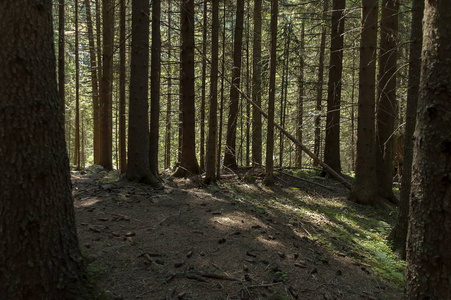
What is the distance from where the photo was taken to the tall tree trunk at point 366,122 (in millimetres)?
9422

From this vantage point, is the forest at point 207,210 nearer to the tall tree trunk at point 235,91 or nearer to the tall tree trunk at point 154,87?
the tall tree trunk at point 154,87

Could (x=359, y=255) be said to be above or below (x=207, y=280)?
below

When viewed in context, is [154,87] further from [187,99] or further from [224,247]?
[224,247]

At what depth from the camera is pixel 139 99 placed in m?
8.17

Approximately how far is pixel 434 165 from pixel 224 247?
306 centimetres

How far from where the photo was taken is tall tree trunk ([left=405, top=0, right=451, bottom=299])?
286 cm

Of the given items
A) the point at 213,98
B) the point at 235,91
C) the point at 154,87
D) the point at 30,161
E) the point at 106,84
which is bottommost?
the point at 30,161

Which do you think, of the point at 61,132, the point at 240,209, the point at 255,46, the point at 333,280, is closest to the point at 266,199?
the point at 240,209

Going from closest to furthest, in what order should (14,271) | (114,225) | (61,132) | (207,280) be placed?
(14,271)
(61,132)
(207,280)
(114,225)

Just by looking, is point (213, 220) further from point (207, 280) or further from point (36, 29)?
point (36, 29)

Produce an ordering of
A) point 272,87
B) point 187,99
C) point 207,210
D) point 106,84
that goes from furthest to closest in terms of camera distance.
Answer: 1. point 106,84
2. point 187,99
3. point 272,87
4. point 207,210

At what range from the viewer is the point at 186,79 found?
10.5m

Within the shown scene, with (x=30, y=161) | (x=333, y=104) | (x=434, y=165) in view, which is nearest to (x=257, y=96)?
(x=333, y=104)

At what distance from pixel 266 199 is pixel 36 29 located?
7.14 meters
